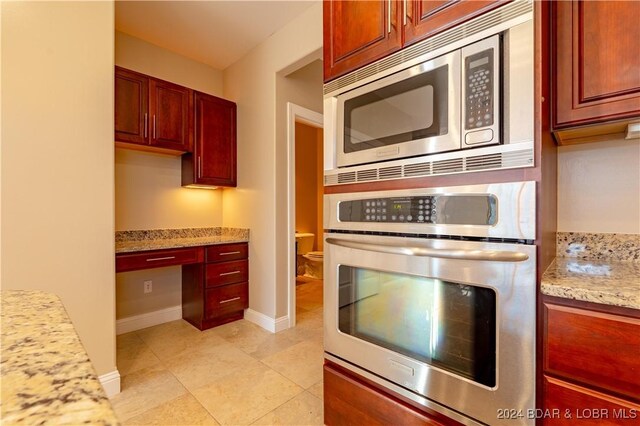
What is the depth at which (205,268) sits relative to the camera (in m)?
2.67

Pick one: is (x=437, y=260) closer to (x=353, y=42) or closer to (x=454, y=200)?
(x=454, y=200)

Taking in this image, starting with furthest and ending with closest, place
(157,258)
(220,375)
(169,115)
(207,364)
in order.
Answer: (169,115) < (157,258) < (207,364) < (220,375)

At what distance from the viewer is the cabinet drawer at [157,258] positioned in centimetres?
218

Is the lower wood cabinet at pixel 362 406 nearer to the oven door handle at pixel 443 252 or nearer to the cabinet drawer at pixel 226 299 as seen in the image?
the oven door handle at pixel 443 252

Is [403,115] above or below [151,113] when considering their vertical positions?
below

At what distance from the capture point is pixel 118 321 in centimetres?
263

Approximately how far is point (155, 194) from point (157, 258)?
0.78m

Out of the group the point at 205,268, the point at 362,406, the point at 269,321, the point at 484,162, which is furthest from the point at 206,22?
the point at 362,406

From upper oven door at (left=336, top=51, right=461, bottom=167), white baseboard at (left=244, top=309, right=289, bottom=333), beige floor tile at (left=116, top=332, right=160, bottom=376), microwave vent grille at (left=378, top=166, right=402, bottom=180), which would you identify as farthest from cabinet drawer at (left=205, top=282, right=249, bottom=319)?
microwave vent grille at (left=378, top=166, right=402, bottom=180)

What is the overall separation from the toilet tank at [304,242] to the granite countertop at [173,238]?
1857mm

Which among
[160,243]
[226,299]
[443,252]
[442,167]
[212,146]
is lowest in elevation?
[226,299]

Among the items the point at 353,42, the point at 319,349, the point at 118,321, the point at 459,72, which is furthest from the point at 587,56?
the point at 118,321

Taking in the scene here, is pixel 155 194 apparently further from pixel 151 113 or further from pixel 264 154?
pixel 264 154

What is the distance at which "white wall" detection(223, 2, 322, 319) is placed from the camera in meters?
2.55
